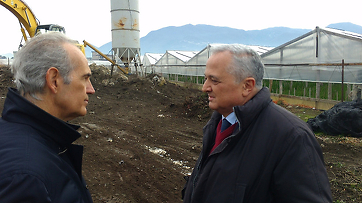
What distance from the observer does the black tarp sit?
7.73 meters

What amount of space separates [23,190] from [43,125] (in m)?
0.40

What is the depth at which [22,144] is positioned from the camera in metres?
1.34

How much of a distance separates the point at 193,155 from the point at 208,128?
4.44 metres

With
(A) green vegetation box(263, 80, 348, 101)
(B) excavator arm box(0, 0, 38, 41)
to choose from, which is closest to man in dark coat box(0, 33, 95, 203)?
(A) green vegetation box(263, 80, 348, 101)

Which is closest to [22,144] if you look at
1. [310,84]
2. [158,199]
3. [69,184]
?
[69,184]

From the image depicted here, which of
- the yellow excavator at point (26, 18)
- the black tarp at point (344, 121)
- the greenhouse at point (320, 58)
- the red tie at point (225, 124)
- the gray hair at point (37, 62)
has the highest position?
the yellow excavator at point (26, 18)

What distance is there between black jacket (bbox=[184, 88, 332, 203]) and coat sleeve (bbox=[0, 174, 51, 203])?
1.10m

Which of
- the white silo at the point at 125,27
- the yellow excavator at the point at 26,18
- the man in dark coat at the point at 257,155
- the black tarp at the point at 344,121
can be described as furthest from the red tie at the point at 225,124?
the white silo at the point at 125,27

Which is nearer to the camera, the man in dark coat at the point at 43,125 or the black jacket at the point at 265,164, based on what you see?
the man in dark coat at the point at 43,125

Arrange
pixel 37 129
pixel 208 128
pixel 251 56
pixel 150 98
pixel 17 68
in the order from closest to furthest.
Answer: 1. pixel 37 129
2. pixel 17 68
3. pixel 251 56
4. pixel 208 128
5. pixel 150 98

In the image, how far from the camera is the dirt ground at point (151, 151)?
4770mm

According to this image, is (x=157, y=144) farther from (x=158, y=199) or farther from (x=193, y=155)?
(x=158, y=199)

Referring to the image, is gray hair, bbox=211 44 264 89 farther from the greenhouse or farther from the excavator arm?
the excavator arm

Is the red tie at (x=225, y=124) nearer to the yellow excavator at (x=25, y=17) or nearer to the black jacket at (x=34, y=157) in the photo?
the black jacket at (x=34, y=157)
